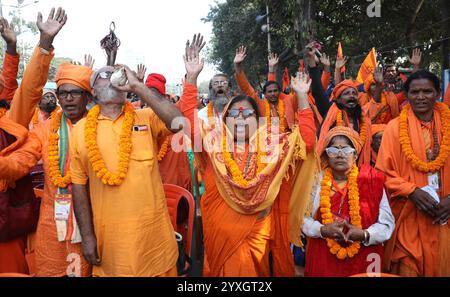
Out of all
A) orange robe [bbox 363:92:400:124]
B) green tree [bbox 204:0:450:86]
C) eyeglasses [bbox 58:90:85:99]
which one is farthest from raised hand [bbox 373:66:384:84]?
green tree [bbox 204:0:450:86]

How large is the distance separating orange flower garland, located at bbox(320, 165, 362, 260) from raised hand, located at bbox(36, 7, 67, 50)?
2105 millimetres

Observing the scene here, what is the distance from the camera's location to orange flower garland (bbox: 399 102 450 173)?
2.85m

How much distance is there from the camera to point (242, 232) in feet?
8.95

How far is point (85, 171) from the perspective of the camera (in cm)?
238

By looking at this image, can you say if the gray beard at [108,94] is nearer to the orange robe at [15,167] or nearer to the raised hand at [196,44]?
the raised hand at [196,44]

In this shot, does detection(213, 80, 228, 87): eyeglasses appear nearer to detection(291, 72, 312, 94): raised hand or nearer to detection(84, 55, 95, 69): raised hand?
detection(84, 55, 95, 69): raised hand

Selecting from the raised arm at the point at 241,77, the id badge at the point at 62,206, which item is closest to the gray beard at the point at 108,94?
the id badge at the point at 62,206

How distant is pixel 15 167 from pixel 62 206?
375mm

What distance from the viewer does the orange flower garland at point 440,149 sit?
2.85 m

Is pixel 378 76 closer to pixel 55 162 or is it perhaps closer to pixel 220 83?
pixel 220 83

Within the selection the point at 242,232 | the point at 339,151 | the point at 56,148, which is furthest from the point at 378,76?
the point at 56,148

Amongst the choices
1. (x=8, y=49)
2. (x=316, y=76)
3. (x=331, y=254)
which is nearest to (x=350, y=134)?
(x=331, y=254)

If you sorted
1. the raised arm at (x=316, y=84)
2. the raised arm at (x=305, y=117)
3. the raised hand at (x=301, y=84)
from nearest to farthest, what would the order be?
the raised arm at (x=305, y=117) < the raised hand at (x=301, y=84) < the raised arm at (x=316, y=84)
